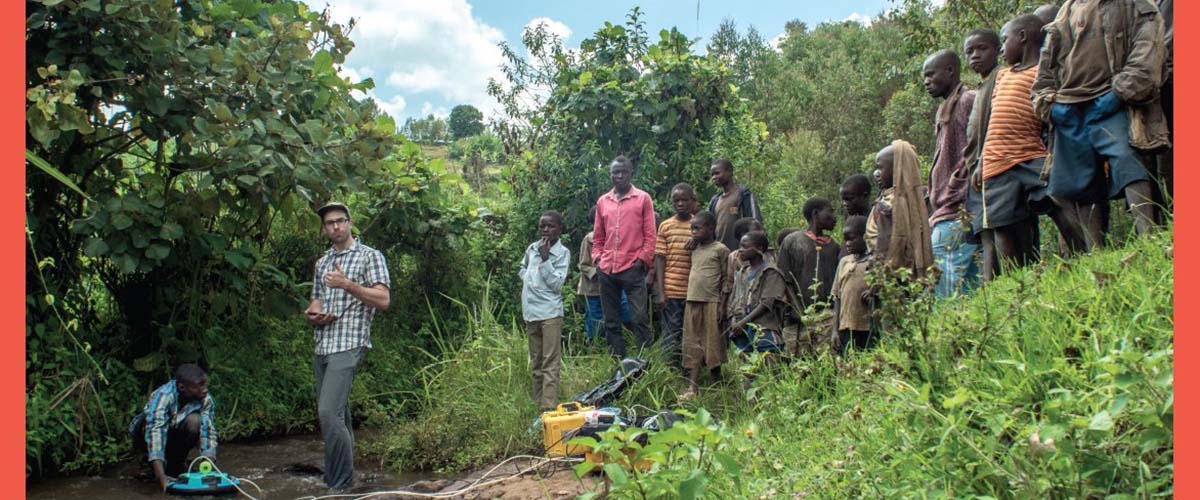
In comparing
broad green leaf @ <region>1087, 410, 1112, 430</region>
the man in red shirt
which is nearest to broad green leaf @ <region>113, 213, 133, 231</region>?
the man in red shirt

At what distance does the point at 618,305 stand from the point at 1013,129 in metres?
4.08

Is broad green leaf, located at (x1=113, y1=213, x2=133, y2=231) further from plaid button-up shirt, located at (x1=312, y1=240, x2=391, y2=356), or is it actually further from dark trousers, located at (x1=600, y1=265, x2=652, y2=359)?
dark trousers, located at (x1=600, y1=265, x2=652, y2=359)

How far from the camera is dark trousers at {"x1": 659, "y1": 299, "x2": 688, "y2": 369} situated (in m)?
8.10

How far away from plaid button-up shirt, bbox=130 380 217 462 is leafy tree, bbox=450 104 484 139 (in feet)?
23.8

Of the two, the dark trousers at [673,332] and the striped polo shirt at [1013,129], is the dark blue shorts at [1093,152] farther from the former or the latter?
the dark trousers at [673,332]

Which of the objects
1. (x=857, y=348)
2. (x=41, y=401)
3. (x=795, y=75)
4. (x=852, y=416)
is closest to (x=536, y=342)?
(x=857, y=348)

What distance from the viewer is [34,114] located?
18.2 feet

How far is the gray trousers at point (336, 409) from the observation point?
6.45 meters

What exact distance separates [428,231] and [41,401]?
422 centimetres

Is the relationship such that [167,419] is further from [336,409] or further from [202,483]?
[336,409]

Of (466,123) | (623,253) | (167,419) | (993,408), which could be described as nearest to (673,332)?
(623,253)

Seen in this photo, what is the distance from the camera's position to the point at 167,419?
686 centimetres

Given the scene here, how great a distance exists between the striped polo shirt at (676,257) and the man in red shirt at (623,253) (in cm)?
25

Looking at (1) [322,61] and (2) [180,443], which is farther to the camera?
(1) [322,61]
